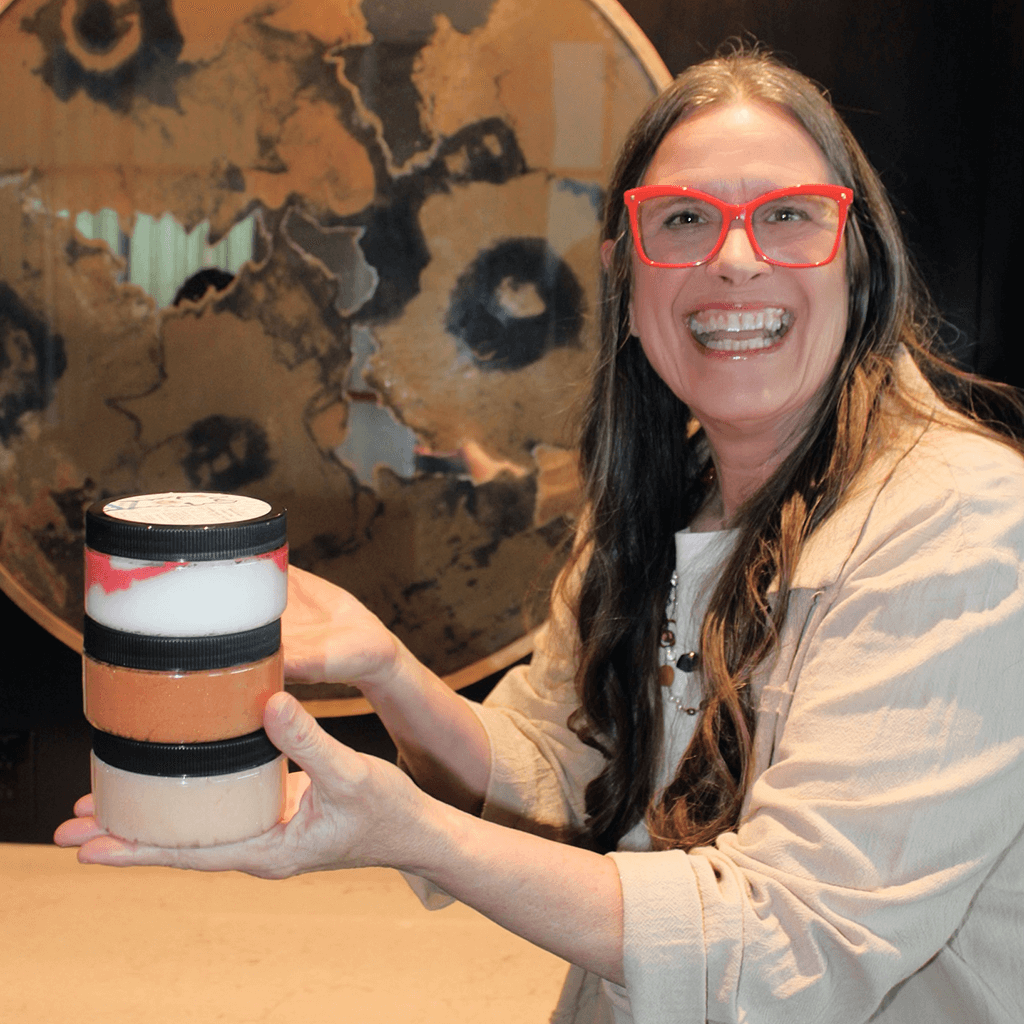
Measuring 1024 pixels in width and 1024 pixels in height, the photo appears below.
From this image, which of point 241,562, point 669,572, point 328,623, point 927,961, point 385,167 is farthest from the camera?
point 385,167

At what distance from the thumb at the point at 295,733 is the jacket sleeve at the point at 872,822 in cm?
26

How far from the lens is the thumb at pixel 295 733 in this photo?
A: 0.76 m

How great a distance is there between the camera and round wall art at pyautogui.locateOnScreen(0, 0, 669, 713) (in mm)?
1669

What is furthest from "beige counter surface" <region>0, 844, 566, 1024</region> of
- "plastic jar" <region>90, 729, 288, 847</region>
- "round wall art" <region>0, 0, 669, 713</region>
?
"plastic jar" <region>90, 729, 288, 847</region>

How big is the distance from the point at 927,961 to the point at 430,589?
107 cm

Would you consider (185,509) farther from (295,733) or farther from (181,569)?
(295,733)

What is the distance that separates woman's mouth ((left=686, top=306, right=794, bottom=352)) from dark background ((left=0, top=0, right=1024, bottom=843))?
80cm

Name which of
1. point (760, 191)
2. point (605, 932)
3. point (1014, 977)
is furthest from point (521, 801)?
point (760, 191)

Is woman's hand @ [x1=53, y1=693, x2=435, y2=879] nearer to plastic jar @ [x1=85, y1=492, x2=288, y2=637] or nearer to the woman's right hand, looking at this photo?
plastic jar @ [x1=85, y1=492, x2=288, y2=637]

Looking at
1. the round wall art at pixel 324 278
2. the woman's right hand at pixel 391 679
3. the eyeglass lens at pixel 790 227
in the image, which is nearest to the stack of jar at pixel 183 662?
the woman's right hand at pixel 391 679

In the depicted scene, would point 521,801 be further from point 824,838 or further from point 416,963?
point 824,838

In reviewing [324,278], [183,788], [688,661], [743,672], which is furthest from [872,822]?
[324,278]

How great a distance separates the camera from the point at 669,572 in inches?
49.9

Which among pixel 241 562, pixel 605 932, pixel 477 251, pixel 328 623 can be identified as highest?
pixel 477 251
